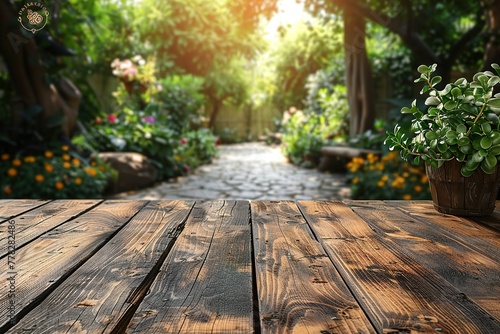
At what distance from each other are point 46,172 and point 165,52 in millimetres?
10442

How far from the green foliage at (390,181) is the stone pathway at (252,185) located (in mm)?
244

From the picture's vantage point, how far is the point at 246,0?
5.77m

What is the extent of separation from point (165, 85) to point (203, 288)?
8.67 m

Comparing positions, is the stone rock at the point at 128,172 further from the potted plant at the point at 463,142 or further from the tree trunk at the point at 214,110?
the tree trunk at the point at 214,110

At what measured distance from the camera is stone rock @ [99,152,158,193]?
17.3ft

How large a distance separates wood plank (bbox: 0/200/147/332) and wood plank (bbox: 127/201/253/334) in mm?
201

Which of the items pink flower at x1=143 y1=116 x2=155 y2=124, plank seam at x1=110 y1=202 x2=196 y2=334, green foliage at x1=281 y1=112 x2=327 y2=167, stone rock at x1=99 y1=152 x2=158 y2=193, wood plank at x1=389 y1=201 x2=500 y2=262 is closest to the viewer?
plank seam at x1=110 y1=202 x2=196 y2=334

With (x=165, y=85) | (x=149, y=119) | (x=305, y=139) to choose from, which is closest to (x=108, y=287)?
(x=149, y=119)

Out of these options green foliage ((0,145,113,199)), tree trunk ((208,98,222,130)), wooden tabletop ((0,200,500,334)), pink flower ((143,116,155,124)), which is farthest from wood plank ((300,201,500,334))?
tree trunk ((208,98,222,130))

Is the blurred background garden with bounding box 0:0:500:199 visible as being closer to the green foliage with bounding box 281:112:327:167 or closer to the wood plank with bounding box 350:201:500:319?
the green foliage with bounding box 281:112:327:167

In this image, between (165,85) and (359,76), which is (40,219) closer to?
(359,76)

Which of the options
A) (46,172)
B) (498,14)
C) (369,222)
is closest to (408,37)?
(498,14)

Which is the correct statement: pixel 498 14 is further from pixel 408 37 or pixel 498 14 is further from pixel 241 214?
pixel 241 214

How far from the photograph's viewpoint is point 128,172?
17.6ft
